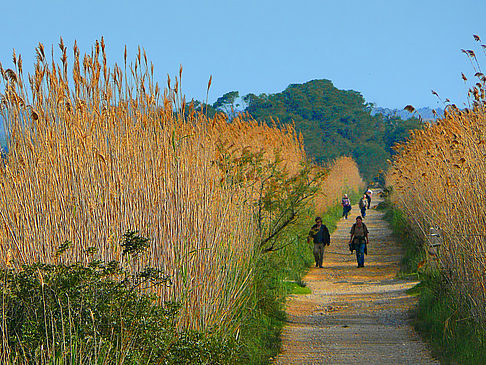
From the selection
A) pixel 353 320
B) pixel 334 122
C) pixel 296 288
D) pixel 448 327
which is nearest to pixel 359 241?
pixel 296 288

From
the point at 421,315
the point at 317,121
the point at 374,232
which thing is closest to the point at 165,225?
the point at 421,315

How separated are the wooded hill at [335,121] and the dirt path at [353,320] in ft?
168

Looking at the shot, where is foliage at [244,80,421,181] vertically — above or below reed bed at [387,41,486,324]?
above

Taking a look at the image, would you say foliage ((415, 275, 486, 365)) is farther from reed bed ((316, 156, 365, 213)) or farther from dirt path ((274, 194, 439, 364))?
reed bed ((316, 156, 365, 213))

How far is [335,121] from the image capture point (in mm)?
75562

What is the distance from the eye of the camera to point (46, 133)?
207 inches

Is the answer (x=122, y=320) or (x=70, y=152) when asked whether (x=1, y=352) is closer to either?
(x=122, y=320)

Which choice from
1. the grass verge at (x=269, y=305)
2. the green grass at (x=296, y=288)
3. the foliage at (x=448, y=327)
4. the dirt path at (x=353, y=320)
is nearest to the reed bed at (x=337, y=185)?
the dirt path at (x=353, y=320)

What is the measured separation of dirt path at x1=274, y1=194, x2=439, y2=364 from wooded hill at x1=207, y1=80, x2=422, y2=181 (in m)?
51.1

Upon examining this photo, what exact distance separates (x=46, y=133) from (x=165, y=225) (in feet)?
4.09

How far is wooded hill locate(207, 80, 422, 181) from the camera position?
68125 mm

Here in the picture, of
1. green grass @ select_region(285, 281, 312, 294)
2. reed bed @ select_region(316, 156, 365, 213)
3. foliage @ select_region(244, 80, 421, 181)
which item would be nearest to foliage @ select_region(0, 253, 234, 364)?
green grass @ select_region(285, 281, 312, 294)

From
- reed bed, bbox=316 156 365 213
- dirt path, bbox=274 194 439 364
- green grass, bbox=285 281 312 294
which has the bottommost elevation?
dirt path, bbox=274 194 439 364

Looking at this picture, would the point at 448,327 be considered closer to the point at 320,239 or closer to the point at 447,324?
the point at 447,324
